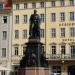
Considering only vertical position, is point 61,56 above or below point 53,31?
below

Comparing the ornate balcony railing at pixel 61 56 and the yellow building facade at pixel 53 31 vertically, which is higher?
the yellow building facade at pixel 53 31

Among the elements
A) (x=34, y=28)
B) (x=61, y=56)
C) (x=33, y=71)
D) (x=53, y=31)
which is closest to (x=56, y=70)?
(x=61, y=56)

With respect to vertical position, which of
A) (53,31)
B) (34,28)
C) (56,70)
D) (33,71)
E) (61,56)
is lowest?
(56,70)

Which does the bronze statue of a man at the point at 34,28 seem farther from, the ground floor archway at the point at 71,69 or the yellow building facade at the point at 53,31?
the ground floor archway at the point at 71,69

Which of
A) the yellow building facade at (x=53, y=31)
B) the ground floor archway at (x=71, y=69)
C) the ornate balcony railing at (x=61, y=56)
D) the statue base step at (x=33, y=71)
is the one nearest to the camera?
the statue base step at (x=33, y=71)

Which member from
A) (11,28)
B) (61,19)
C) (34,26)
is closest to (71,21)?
(61,19)

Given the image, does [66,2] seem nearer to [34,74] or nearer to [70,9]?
[70,9]

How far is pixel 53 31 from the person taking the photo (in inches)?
2298

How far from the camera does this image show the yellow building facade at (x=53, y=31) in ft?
187

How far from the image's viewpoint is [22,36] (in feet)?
197

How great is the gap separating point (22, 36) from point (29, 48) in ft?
114

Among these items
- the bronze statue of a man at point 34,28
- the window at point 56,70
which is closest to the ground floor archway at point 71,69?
the window at point 56,70

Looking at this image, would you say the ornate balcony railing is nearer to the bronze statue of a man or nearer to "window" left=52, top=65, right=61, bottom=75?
"window" left=52, top=65, right=61, bottom=75

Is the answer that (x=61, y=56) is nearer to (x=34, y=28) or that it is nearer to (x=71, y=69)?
(x=71, y=69)
